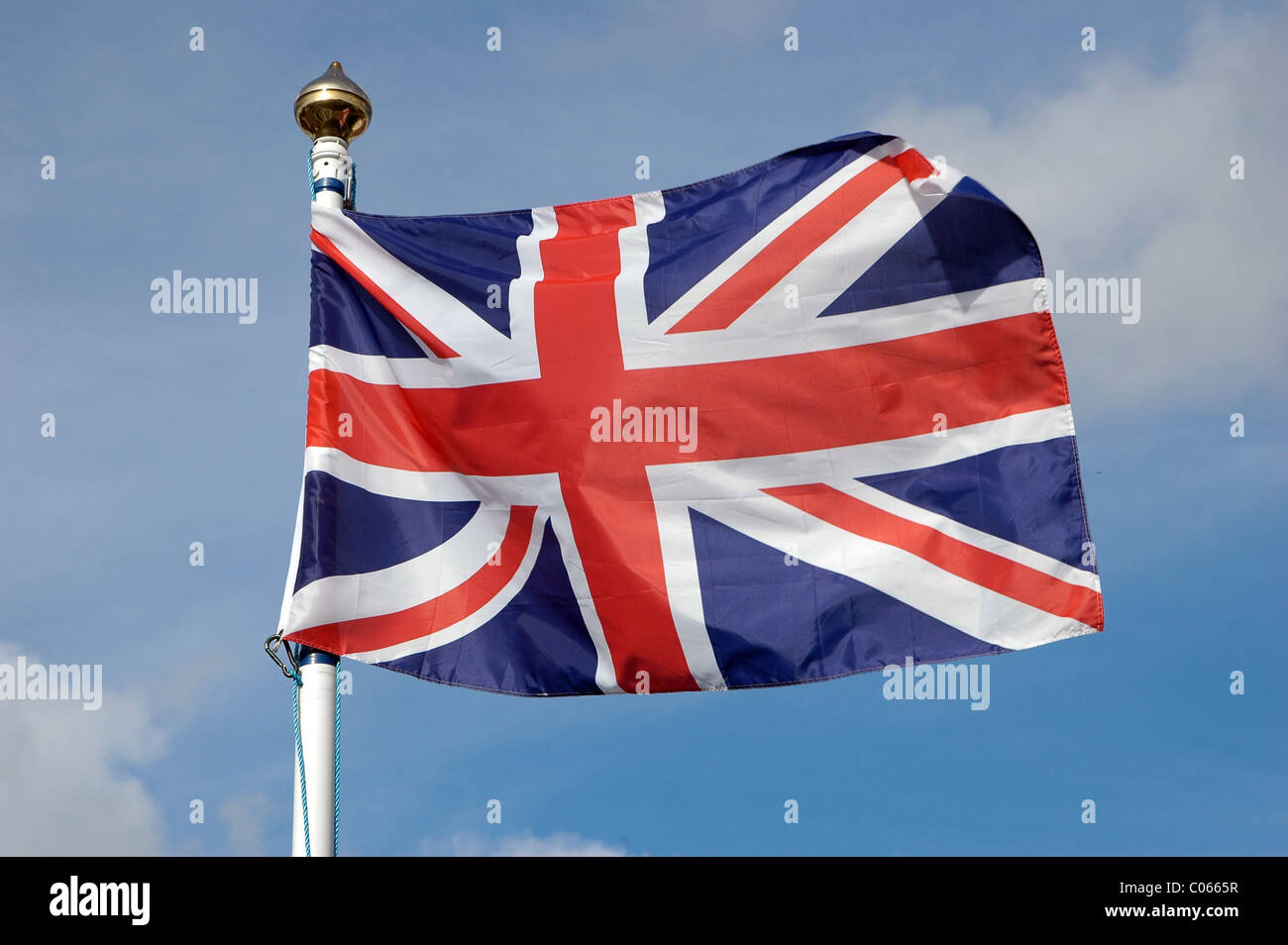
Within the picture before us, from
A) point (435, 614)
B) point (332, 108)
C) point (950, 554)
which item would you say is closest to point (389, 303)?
point (332, 108)

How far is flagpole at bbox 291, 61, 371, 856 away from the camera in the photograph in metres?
9.90

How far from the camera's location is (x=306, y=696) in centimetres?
1040

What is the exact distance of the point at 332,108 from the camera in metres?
12.0

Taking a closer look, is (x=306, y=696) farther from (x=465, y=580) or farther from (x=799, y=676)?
(x=799, y=676)

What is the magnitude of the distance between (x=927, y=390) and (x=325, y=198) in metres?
4.69

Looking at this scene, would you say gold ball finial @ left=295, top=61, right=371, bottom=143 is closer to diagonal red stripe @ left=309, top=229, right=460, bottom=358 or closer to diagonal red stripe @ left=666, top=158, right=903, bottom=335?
diagonal red stripe @ left=309, top=229, right=460, bottom=358

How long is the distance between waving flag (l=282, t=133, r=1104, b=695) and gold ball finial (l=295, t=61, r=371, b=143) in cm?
65

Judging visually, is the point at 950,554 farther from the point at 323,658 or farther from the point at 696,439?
the point at 323,658

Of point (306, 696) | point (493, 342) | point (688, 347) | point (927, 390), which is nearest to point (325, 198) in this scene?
point (493, 342)

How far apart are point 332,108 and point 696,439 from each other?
3633mm

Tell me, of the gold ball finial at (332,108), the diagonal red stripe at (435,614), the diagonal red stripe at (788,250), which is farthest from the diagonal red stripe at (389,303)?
the diagonal red stripe at (788,250)

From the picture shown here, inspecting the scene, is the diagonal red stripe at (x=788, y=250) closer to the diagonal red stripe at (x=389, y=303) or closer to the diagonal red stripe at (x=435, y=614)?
the diagonal red stripe at (x=389, y=303)

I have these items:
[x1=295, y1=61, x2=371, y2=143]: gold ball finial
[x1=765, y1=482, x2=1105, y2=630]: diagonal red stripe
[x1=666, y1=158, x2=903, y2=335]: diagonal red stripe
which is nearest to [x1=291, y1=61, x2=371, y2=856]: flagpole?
[x1=295, y1=61, x2=371, y2=143]: gold ball finial

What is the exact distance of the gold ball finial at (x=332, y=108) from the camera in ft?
39.4
